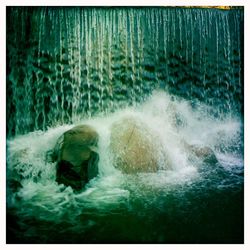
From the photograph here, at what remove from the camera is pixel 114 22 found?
7.33m

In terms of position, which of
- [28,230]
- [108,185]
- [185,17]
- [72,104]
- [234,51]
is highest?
[185,17]

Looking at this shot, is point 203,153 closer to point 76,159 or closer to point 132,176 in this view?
point 132,176

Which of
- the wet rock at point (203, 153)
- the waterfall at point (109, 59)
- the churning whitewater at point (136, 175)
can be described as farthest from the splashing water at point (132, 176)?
the waterfall at point (109, 59)

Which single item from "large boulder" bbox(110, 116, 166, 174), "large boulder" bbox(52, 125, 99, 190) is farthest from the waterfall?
"large boulder" bbox(52, 125, 99, 190)

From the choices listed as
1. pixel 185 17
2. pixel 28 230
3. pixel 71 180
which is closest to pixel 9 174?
pixel 71 180

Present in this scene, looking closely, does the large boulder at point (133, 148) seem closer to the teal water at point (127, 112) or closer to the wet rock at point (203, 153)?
the teal water at point (127, 112)

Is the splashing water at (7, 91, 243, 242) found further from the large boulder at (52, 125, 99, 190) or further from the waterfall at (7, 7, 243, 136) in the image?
the waterfall at (7, 7, 243, 136)

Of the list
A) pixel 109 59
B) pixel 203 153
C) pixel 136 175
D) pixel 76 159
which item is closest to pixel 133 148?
pixel 136 175

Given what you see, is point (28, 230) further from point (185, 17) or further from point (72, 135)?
point (185, 17)

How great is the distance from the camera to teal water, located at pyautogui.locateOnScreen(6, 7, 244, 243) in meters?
5.23

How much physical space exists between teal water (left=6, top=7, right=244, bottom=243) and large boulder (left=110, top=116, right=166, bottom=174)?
0.20 m

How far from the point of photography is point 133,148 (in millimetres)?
7121

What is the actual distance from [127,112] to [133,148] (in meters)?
1.56

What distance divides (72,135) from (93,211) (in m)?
1.83
